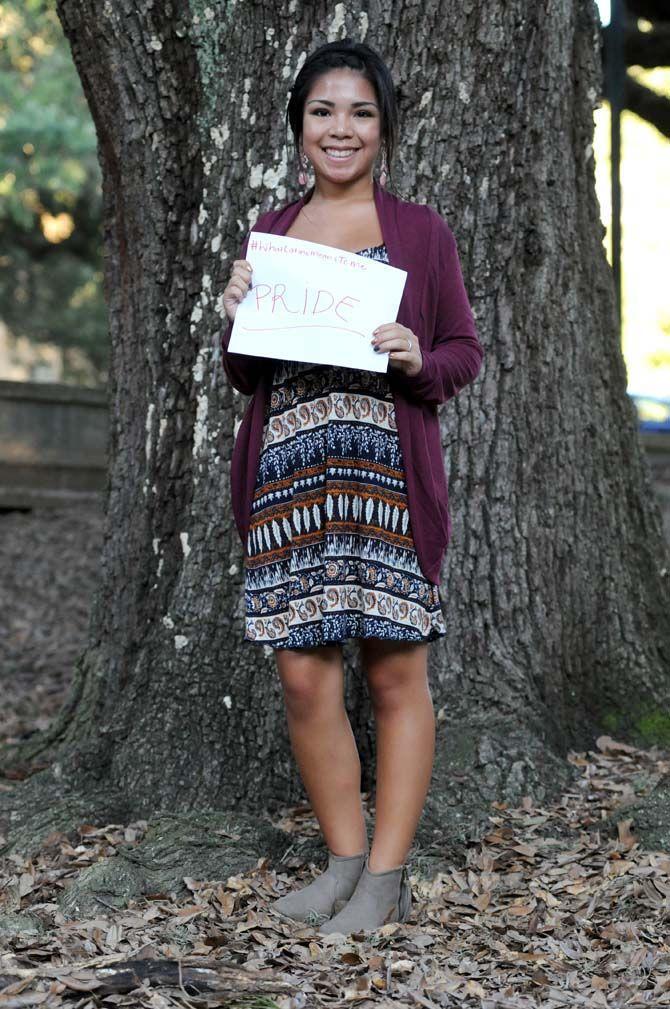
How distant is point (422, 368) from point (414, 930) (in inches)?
56.7

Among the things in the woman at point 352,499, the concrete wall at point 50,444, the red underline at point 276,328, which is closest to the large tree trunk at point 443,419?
the woman at point 352,499

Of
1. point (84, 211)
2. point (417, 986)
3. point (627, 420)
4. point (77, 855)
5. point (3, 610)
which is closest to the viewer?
point (417, 986)

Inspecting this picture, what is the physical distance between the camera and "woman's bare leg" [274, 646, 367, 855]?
320 cm

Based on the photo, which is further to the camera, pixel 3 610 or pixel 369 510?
pixel 3 610

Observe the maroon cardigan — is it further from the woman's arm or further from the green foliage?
the green foliage

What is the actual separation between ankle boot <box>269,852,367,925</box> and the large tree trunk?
0.58 metres

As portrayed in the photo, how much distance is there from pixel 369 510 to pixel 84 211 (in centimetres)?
1718

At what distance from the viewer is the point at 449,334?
320 cm

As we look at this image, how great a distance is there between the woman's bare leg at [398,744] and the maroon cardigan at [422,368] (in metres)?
0.24

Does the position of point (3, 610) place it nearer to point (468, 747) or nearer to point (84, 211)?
point (468, 747)

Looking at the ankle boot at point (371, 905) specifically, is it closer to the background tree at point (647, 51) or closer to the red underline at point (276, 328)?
the red underline at point (276, 328)

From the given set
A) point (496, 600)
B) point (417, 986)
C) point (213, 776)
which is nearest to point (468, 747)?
point (496, 600)

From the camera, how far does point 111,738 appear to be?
13.6 feet

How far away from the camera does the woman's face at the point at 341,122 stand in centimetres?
312
